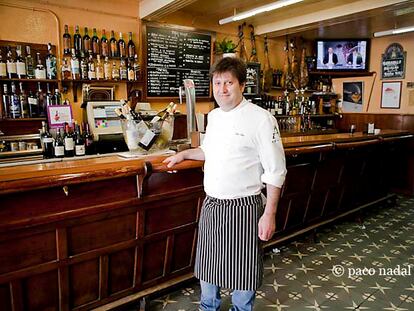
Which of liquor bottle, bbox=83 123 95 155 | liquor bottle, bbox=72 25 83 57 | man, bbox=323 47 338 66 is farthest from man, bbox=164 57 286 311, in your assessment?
man, bbox=323 47 338 66

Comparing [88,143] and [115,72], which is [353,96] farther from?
[88,143]

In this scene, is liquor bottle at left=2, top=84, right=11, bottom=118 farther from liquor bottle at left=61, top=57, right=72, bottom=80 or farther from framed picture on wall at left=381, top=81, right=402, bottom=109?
framed picture on wall at left=381, top=81, right=402, bottom=109

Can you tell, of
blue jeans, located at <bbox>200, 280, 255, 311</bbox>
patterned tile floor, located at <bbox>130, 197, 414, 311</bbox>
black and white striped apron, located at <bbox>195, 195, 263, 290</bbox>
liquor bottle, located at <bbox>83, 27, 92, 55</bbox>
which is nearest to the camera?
black and white striped apron, located at <bbox>195, 195, 263, 290</bbox>

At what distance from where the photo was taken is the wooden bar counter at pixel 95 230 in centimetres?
168

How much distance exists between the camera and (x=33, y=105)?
3668 millimetres

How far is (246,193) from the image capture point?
5.82 ft

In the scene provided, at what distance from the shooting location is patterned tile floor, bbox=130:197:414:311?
2.42 m

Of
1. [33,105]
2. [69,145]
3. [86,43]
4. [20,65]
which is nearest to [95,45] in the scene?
[86,43]

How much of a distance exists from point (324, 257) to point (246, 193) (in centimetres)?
184

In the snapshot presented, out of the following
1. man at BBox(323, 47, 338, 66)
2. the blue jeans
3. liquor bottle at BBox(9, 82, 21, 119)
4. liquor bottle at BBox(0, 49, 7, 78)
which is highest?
man at BBox(323, 47, 338, 66)

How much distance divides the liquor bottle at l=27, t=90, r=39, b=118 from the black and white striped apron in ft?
8.87

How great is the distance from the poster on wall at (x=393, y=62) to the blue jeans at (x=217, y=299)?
5.40 meters

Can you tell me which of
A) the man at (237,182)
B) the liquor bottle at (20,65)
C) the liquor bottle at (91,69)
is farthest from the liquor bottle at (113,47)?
the man at (237,182)

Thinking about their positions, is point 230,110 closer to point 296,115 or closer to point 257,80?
point 257,80
